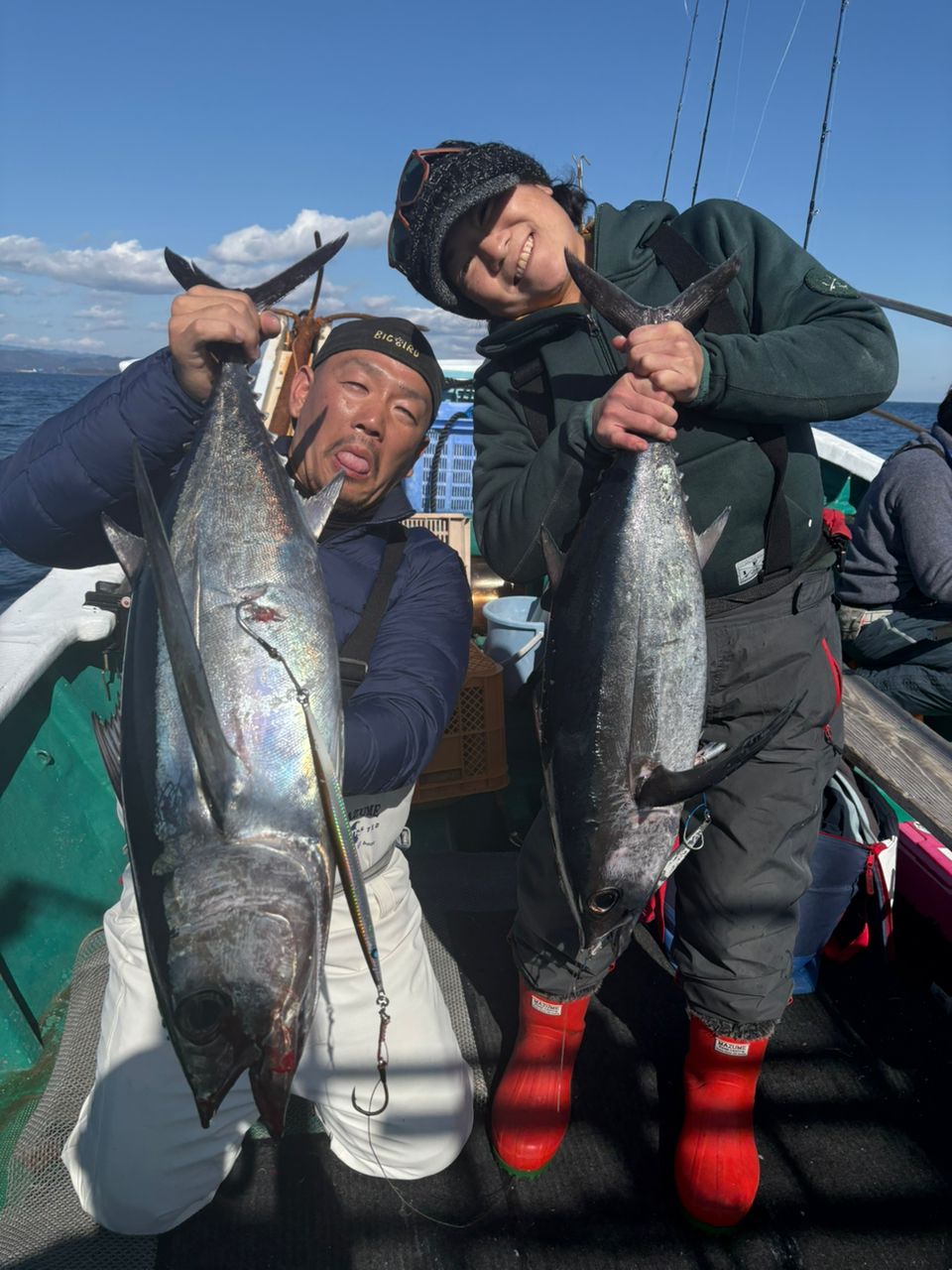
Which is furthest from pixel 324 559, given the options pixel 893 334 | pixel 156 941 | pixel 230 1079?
pixel 893 334

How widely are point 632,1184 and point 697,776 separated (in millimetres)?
1330

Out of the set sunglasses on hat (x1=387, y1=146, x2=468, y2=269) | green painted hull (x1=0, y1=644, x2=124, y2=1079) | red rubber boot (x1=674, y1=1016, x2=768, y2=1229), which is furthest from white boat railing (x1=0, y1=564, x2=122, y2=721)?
red rubber boot (x1=674, y1=1016, x2=768, y2=1229)

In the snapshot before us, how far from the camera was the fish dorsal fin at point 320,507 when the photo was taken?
1.46 meters

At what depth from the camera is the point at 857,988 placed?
2.66 meters

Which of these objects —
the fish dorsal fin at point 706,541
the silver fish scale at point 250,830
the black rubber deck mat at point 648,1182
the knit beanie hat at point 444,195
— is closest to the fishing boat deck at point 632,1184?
the black rubber deck mat at point 648,1182

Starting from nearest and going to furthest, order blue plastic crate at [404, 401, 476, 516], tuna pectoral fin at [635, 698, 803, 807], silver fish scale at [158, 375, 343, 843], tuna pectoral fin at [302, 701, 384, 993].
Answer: tuna pectoral fin at [302, 701, 384, 993] < silver fish scale at [158, 375, 343, 843] < tuna pectoral fin at [635, 698, 803, 807] < blue plastic crate at [404, 401, 476, 516]

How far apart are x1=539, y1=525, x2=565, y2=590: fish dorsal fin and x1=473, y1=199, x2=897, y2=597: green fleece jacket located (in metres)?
0.08

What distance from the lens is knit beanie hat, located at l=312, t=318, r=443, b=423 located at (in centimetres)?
203

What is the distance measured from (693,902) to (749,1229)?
823mm

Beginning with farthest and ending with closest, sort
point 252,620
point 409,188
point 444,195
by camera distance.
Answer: point 409,188, point 444,195, point 252,620

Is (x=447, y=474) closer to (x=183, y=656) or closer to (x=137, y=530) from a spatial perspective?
(x=137, y=530)

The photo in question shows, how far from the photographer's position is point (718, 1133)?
199cm

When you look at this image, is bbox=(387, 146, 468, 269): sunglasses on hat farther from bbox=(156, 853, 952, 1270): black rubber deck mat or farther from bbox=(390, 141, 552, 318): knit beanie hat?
bbox=(156, 853, 952, 1270): black rubber deck mat

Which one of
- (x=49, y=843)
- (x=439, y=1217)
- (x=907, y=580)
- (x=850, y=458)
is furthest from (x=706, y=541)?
(x=850, y=458)
